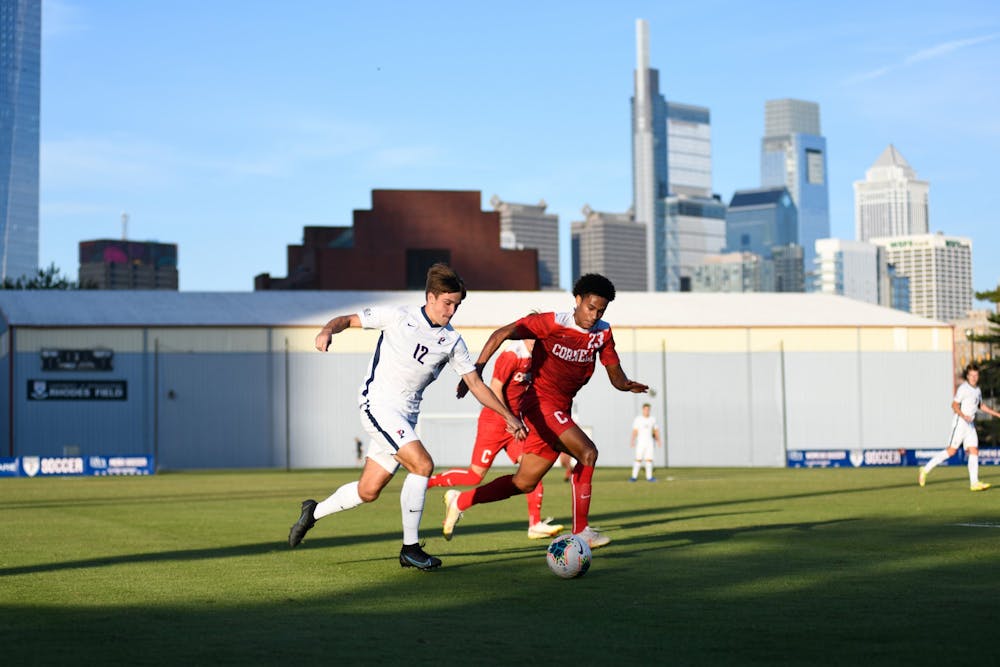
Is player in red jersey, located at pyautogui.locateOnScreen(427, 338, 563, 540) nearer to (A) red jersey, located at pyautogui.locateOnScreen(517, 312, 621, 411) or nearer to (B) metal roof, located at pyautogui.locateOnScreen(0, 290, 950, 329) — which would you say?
(A) red jersey, located at pyautogui.locateOnScreen(517, 312, 621, 411)

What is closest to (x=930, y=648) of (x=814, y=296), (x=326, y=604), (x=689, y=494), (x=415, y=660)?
(x=415, y=660)

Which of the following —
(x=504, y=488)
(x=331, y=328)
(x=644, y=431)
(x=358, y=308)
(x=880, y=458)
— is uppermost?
(x=358, y=308)

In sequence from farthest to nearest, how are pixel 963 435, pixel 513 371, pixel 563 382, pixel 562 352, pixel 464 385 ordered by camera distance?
pixel 963 435
pixel 513 371
pixel 563 382
pixel 562 352
pixel 464 385

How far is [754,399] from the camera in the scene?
56.4 metres

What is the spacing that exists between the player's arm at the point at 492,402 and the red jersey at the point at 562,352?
95cm

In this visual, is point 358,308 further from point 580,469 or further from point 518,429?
point 518,429

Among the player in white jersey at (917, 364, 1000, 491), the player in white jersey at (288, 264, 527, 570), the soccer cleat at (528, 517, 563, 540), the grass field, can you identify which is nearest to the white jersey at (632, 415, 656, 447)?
the player in white jersey at (917, 364, 1000, 491)

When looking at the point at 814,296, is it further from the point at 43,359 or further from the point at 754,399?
the point at 43,359

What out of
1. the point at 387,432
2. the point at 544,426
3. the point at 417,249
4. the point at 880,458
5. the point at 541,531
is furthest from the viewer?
the point at 417,249

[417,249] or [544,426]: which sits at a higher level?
[417,249]

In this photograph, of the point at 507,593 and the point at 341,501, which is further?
the point at 341,501

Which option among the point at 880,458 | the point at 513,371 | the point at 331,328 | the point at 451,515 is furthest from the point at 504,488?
the point at 880,458

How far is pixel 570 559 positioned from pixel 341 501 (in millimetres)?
2168

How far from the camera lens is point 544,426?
12102mm
